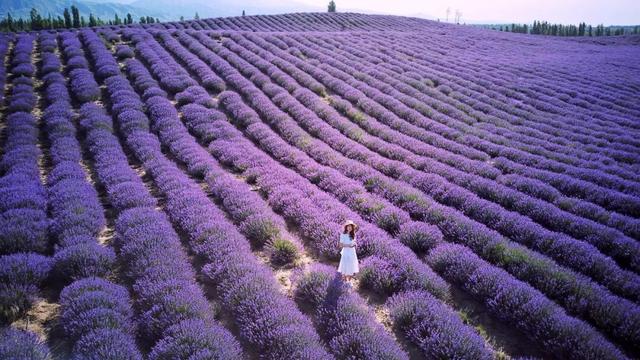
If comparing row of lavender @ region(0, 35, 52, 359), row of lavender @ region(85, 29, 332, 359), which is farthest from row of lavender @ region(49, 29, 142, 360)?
row of lavender @ region(85, 29, 332, 359)

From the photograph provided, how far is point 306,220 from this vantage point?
6.63 m

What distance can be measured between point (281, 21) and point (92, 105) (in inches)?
1780

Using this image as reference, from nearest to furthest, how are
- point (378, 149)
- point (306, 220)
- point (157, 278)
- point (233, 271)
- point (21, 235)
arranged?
point (157, 278), point (233, 271), point (21, 235), point (306, 220), point (378, 149)

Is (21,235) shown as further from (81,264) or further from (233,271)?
(233,271)

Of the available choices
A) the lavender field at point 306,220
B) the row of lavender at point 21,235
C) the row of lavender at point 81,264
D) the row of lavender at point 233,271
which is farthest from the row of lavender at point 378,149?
the row of lavender at point 21,235

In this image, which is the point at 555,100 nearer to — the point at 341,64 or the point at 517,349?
the point at 341,64

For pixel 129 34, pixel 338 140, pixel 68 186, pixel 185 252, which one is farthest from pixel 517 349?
pixel 129 34

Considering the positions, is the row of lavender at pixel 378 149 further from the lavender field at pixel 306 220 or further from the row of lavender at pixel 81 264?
the row of lavender at pixel 81 264

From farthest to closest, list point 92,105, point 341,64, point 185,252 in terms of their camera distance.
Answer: point 341,64 < point 92,105 < point 185,252

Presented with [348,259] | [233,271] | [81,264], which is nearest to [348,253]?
[348,259]

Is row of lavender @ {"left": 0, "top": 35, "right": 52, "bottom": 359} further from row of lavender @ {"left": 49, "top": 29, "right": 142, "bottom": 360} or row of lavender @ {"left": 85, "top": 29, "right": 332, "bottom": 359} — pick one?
row of lavender @ {"left": 85, "top": 29, "right": 332, "bottom": 359}

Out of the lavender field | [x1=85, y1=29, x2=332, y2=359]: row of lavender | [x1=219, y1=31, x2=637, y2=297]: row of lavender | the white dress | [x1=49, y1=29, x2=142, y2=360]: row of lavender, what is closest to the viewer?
[x1=49, y1=29, x2=142, y2=360]: row of lavender

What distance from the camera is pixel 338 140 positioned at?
10633mm

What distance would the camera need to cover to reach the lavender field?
13.6ft
